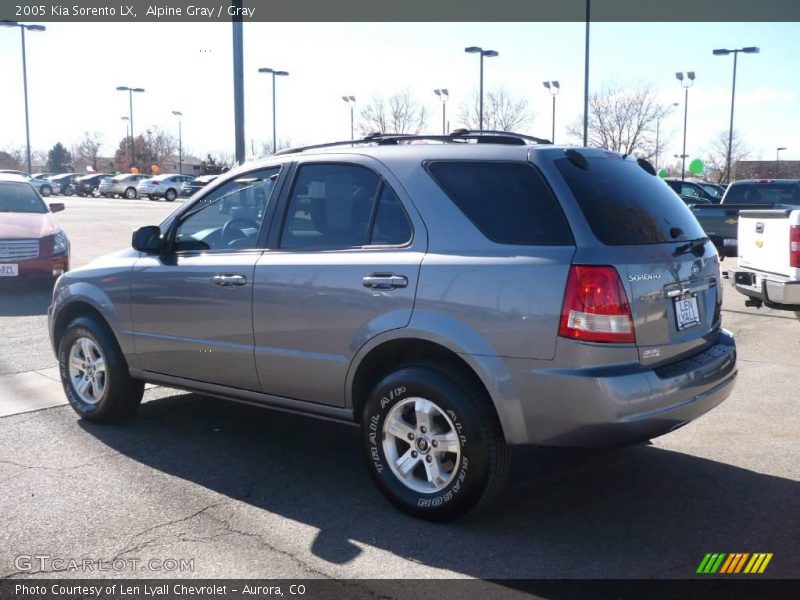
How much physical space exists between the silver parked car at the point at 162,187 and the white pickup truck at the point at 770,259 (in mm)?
49779

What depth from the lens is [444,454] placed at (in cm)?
416

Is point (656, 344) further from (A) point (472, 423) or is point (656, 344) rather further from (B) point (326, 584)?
(B) point (326, 584)

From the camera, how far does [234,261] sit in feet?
16.3

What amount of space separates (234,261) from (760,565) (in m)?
3.20

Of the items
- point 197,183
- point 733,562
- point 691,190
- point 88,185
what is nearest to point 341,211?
point 733,562

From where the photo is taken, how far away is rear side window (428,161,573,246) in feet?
12.9

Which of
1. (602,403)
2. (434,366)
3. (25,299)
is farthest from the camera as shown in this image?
(25,299)

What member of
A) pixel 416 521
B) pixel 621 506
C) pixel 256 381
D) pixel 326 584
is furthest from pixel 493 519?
pixel 256 381

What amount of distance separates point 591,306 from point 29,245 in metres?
10.4

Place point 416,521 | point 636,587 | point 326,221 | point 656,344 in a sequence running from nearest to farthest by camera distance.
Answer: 1. point 636,587
2. point 656,344
3. point 416,521
4. point 326,221

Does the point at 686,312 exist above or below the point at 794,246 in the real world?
below

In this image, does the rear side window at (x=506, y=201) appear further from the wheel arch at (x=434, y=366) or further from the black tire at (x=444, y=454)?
the black tire at (x=444, y=454)

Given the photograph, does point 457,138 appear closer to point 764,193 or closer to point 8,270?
point 8,270

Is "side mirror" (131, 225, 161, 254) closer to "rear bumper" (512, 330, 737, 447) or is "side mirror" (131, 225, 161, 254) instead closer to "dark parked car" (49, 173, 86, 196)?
"rear bumper" (512, 330, 737, 447)
